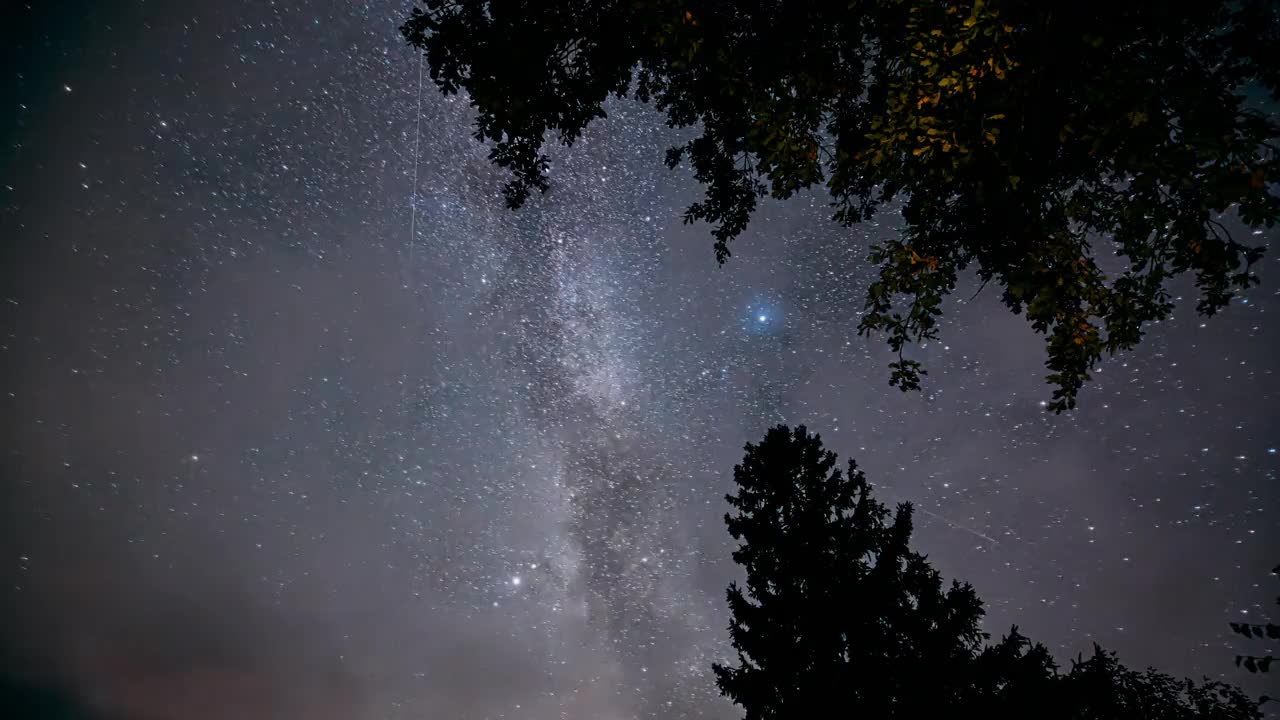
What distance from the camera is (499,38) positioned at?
171 inches

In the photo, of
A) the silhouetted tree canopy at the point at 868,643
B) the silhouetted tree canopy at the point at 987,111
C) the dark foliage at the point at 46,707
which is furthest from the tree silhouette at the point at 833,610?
the dark foliage at the point at 46,707

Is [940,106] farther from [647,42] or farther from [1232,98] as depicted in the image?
[647,42]

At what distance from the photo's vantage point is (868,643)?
8.29 metres

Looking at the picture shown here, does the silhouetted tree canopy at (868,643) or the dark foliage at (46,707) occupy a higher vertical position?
the dark foliage at (46,707)

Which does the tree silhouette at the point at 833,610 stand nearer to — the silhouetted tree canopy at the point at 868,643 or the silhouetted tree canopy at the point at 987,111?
the silhouetted tree canopy at the point at 868,643

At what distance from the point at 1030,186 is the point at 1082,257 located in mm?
1190

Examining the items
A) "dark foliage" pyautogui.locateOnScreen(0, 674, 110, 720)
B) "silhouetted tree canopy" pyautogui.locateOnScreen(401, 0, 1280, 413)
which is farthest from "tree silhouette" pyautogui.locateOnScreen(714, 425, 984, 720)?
"dark foliage" pyautogui.locateOnScreen(0, 674, 110, 720)

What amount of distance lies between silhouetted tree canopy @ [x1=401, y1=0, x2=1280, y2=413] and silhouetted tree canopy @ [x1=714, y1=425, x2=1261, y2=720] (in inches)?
252

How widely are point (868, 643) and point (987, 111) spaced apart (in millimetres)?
8791

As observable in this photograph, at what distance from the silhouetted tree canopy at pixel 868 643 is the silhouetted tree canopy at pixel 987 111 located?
6391 millimetres

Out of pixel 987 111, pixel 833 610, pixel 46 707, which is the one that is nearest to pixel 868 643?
pixel 833 610

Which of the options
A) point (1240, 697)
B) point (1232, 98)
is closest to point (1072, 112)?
point (1232, 98)

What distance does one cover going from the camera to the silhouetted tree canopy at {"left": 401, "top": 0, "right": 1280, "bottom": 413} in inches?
96.0

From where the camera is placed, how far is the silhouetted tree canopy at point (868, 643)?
308 inches
